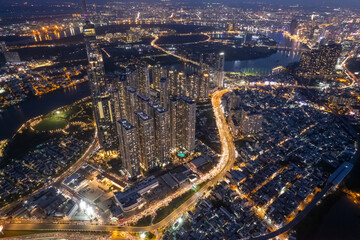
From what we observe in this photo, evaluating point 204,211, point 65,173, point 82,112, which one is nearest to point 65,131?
point 82,112

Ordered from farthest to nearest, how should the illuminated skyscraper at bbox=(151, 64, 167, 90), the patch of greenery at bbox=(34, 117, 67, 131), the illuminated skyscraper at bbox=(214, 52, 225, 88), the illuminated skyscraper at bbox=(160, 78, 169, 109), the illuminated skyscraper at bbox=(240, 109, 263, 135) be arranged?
the illuminated skyscraper at bbox=(214, 52, 225, 88) → the illuminated skyscraper at bbox=(151, 64, 167, 90) → the patch of greenery at bbox=(34, 117, 67, 131) → the illuminated skyscraper at bbox=(160, 78, 169, 109) → the illuminated skyscraper at bbox=(240, 109, 263, 135)

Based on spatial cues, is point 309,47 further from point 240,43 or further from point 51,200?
point 51,200

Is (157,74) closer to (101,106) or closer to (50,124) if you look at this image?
(50,124)

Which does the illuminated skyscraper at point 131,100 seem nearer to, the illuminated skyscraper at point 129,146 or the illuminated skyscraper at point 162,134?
the illuminated skyscraper at point 162,134

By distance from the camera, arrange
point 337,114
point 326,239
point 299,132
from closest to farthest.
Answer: point 326,239
point 299,132
point 337,114

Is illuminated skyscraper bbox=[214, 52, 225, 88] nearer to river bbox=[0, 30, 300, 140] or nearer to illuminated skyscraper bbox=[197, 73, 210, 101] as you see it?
illuminated skyscraper bbox=[197, 73, 210, 101]

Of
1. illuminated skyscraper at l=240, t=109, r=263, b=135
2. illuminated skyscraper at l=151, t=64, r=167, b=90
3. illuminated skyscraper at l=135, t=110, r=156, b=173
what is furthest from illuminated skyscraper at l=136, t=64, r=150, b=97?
illuminated skyscraper at l=240, t=109, r=263, b=135

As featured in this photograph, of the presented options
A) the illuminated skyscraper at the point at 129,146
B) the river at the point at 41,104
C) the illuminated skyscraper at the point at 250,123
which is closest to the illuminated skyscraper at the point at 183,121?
the illuminated skyscraper at the point at 129,146
